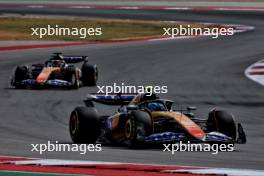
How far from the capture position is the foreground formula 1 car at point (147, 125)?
13.6m

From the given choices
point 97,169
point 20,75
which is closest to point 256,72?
point 20,75

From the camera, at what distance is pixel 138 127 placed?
44.3ft

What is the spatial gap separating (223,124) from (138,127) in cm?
150

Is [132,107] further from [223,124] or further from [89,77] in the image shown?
[89,77]

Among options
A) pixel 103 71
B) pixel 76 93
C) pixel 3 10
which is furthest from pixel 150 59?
pixel 3 10

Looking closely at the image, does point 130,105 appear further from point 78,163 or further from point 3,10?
point 3,10

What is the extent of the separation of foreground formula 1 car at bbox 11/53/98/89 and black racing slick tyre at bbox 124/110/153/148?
10238 millimetres

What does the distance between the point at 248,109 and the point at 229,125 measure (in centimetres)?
625

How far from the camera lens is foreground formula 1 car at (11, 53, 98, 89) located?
24.2 metres

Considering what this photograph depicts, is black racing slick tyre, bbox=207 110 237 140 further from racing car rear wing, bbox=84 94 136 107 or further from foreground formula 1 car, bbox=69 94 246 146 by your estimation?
racing car rear wing, bbox=84 94 136 107

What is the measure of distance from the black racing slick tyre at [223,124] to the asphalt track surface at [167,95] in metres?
0.36

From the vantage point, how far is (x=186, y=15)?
5234 centimetres

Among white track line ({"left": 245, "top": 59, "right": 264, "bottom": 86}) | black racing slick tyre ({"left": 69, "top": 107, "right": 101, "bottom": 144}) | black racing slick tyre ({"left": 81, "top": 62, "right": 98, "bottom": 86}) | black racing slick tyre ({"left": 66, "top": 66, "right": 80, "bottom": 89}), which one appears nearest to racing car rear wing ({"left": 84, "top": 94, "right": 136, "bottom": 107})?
black racing slick tyre ({"left": 69, "top": 107, "right": 101, "bottom": 144})

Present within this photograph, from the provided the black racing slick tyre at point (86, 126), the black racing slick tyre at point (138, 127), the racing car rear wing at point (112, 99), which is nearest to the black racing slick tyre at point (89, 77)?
the racing car rear wing at point (112, 99)
